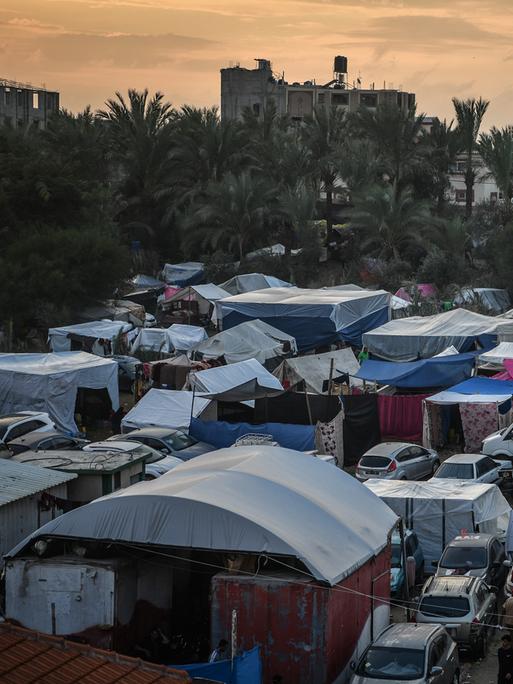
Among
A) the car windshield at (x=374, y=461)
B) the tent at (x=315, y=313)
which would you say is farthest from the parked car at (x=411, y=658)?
the tent at (x=315, y=313)

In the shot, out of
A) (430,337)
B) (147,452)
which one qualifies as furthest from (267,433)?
Answer: (430,337)

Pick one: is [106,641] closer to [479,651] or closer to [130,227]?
[479,651]

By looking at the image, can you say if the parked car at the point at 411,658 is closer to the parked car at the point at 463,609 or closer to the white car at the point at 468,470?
the parked car at the point at 463,609

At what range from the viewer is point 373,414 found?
2606 cm

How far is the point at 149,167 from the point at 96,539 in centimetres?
4848

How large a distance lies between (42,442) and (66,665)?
12612mm

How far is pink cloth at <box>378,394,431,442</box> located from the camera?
2703cm

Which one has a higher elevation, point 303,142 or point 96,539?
point 303,142

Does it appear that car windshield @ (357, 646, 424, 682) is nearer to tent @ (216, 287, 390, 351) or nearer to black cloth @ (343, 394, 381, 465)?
black cloth @ (343, 394, 381, 465)

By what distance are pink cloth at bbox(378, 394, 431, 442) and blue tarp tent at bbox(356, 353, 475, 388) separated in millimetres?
2064

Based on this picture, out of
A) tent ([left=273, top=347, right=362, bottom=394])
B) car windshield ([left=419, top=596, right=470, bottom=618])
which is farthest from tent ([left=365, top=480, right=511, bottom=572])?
tent ([left=273, top=347, right=362, bottom=394])

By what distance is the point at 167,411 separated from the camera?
86.6 feet

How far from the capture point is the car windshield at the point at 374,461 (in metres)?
23.1

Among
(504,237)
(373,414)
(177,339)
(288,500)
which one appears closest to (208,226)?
(504,237)
